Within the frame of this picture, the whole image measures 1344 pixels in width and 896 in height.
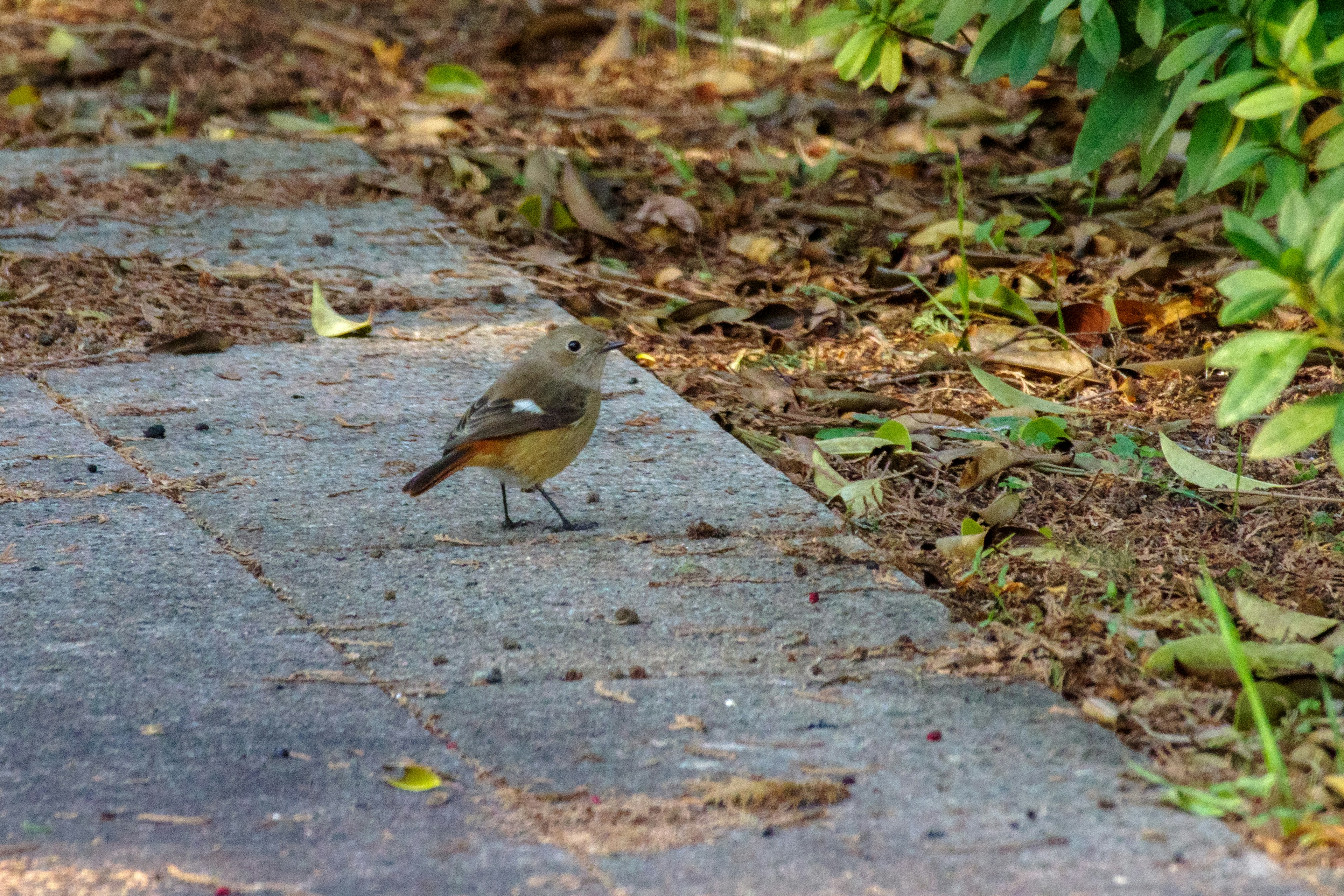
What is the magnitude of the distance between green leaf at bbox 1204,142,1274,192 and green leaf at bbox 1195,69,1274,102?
0.22 metres

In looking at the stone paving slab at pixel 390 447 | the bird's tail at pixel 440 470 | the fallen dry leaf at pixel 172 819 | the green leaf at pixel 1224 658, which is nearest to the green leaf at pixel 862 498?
the stone paving slab at pixel 390 447

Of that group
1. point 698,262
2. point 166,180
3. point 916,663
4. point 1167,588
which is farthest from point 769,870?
point 166,180

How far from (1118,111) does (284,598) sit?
3031 millimetres

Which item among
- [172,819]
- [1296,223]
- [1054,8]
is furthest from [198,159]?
[1296,223]

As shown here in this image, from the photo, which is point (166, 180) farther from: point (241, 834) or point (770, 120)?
point (241, 834)

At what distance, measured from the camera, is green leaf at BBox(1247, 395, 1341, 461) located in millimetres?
3150

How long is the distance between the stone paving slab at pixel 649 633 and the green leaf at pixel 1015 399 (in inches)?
36.4

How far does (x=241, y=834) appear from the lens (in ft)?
9.44

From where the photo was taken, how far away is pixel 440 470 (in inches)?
173

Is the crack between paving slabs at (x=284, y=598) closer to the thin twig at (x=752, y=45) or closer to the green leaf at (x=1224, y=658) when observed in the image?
the green leaf at (x=1224, y=658)

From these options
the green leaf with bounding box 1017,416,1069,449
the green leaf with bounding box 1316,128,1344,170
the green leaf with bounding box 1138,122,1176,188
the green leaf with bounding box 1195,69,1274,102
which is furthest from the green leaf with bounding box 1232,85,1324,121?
the green leaf with bounding box 1138,122,1176,188

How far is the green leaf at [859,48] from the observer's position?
563 cm

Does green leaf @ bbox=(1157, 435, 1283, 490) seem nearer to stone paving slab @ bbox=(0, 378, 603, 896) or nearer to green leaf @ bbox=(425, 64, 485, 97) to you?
stone paving slab @ bbox=(0, 378, 603, 896)

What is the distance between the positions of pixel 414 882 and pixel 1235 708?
174 centimetres
